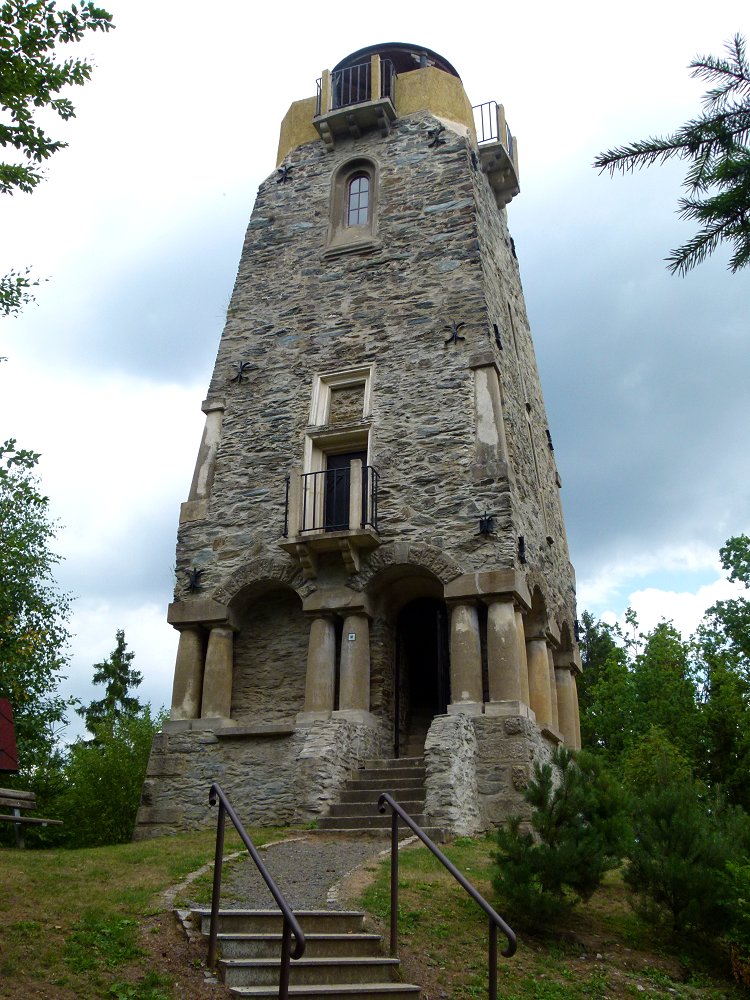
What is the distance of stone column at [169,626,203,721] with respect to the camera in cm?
1446

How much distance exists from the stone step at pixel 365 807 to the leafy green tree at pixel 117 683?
87.2 ft

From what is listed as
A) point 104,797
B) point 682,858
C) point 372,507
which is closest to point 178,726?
point 372,507

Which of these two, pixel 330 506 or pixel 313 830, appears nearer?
pixel 313 830

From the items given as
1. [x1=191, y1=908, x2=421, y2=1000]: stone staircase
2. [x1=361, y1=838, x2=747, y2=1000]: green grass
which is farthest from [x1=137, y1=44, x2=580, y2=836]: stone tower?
[x1=191, y1=908, x2=421, y2=1000]: stone staircase

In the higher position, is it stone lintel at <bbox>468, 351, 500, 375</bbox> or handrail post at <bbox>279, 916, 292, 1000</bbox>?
stone lintel at <bbox>468, 351, 500, 375</bbox>

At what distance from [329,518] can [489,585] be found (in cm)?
325

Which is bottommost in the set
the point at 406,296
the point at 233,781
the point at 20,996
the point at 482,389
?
the point at 20,996

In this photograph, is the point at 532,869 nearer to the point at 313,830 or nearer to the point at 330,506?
the point at 313,830

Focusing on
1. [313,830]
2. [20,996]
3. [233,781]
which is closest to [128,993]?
[20,996]

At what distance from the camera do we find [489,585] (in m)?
13.3

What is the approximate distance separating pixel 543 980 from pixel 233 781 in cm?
740

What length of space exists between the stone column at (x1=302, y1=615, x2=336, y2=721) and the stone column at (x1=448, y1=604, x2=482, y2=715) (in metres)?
1.88

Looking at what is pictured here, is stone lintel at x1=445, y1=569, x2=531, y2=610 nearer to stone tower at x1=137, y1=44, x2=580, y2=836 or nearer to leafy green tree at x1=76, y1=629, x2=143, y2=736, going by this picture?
stone tower at x1=137, y1=44, x2=580, y2=836

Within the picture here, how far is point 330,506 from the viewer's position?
15.4 metres
